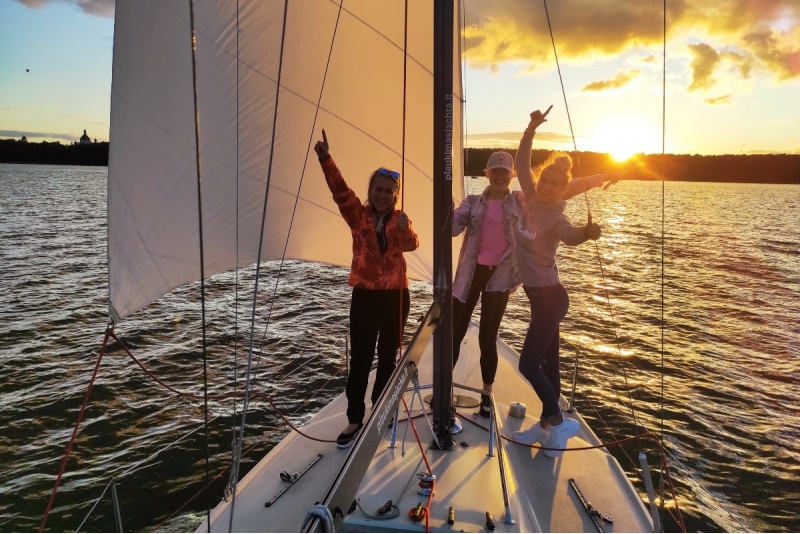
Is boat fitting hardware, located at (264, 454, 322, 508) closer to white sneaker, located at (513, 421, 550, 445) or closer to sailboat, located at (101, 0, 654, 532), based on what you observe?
sailboat, located at (101, 0, 654, 532)

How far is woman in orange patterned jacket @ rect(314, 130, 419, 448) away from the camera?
3.36m

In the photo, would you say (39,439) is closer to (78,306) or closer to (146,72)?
(146,72)

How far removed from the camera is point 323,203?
485 cm

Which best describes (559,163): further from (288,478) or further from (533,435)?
(288,478)

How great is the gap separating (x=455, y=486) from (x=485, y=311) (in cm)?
136

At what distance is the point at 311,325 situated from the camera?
41.0 ft

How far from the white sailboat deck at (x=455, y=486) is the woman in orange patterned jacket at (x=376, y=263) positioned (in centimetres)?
74

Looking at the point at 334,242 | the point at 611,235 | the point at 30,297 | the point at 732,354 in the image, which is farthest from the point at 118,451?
the point at 611,235

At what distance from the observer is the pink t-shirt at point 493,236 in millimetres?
3879

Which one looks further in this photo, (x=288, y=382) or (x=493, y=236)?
(x=288, y=382)

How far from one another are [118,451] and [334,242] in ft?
14.6

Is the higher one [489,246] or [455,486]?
[489,246]

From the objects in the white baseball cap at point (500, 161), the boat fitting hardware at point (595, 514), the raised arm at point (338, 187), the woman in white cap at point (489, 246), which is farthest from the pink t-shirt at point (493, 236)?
the boat fitting hardware at point (595, 514)

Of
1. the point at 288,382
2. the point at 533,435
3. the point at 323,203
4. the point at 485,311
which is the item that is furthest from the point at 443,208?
the point at 288,382
